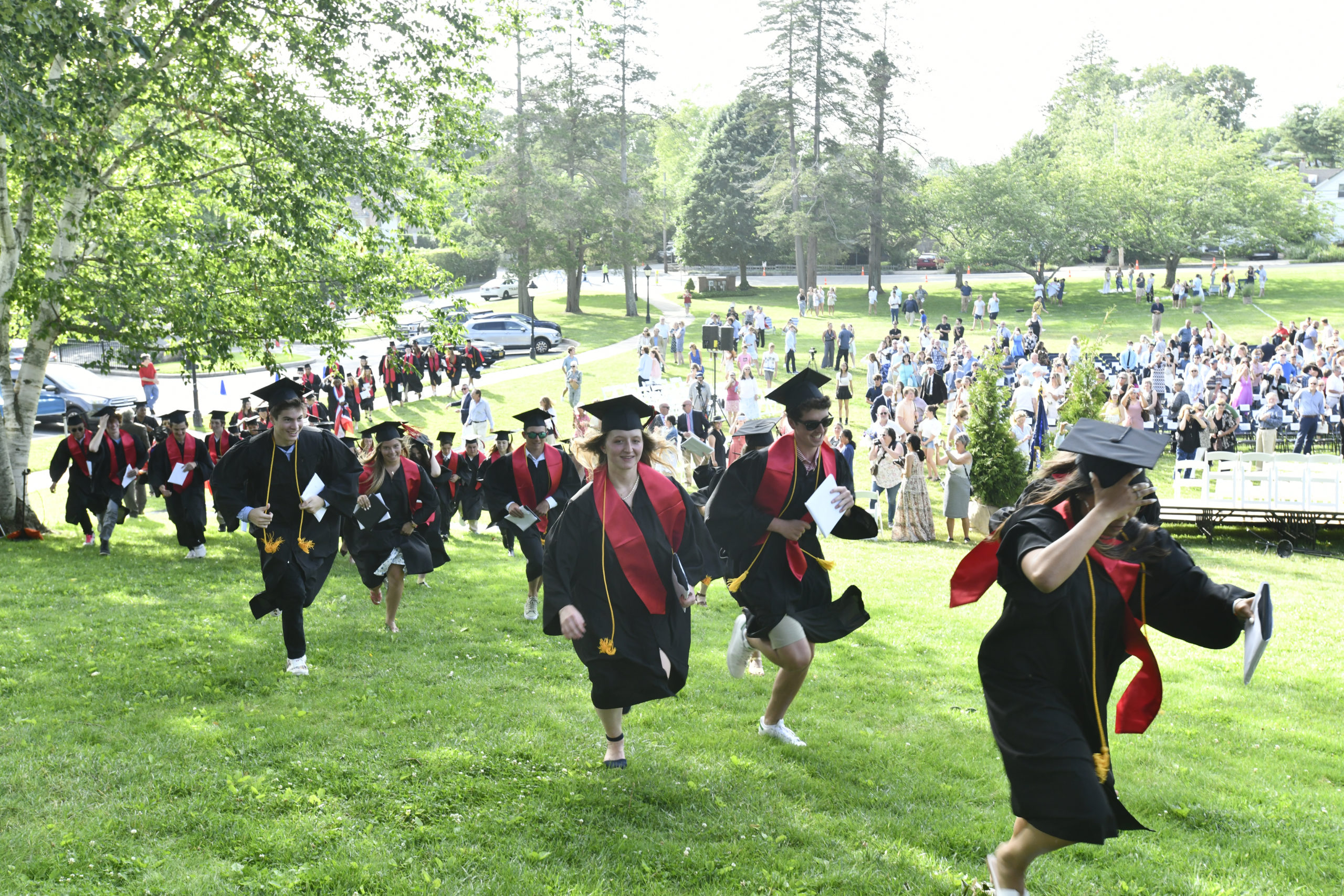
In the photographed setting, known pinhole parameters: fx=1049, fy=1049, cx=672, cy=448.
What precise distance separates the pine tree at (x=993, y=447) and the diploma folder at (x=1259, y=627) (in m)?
13.2

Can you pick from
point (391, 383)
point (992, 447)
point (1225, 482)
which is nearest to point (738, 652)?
point (992, 447)

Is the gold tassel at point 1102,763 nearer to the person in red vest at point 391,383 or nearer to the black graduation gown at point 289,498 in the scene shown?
the black graduation gown at point 289,498

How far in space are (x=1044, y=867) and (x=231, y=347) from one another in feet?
40.9

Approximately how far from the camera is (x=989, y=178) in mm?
54031

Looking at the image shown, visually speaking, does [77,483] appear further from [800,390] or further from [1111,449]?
A: [1111,449]

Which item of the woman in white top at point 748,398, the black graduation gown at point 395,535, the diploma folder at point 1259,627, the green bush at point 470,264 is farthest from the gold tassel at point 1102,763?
the green bush at point 470,264

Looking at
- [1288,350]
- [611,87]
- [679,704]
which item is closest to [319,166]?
[679,704]

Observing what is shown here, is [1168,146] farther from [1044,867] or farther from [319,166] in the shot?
[1044,867]

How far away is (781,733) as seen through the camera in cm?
612

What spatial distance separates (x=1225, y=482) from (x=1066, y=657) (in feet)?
50.1

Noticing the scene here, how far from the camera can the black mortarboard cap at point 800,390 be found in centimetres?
614

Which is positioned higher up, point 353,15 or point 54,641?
point 353,15

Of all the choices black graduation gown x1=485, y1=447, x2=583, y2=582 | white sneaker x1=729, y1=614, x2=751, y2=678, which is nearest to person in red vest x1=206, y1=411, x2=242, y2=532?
black graduation gown x1=485, y1=447, x2=583, y2=582

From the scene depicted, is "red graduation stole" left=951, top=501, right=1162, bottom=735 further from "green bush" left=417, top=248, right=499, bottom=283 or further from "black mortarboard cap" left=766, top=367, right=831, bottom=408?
"green bush" left=417, top=248, right=499, bottom=283
